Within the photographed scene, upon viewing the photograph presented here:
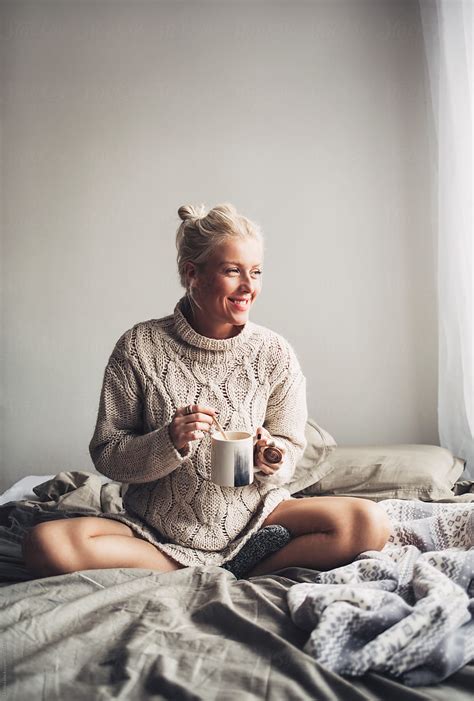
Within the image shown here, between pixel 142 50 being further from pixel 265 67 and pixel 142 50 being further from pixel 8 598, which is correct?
pixel 8 598

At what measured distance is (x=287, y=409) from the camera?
5.78 feet

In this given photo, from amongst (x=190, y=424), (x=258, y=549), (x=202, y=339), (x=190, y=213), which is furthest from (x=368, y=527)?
(x=190, y=213)

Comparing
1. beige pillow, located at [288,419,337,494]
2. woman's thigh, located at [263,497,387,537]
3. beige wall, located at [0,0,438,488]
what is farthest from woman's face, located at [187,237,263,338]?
beige wall, located at [0,0,438,488]

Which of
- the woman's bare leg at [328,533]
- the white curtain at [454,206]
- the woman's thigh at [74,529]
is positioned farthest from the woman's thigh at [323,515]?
the white curtain at [454,206]

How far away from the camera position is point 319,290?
9.50 feet

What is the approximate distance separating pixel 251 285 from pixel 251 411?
30cm

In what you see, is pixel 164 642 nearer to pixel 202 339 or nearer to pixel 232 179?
pixel 202 339

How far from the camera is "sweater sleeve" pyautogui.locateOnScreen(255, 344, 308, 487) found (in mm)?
1741

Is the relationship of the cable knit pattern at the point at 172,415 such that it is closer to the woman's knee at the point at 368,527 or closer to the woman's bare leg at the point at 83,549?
the woman's bare leg at the point at 83,549

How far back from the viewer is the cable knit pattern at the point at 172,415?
1.60 m

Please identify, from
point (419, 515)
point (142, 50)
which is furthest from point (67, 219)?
point (419, 515)

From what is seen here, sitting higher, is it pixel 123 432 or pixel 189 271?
pixel 189 271

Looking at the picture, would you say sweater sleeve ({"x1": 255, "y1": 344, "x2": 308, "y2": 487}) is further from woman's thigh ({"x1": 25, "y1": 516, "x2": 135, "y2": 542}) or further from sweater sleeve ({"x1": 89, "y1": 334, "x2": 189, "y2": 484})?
woman's thigh ({"x1": 25, "y1": 516, "x2": 135, "y2": 542})

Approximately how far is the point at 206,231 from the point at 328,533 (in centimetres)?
74
